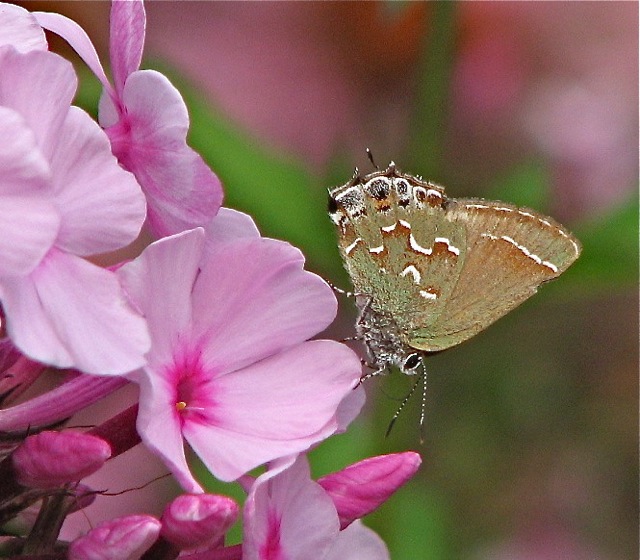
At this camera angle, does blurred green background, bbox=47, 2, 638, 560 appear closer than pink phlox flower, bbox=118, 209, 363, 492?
No

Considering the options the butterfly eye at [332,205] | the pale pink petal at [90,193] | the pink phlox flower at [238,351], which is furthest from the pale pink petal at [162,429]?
the butterfly eye at [332,205]

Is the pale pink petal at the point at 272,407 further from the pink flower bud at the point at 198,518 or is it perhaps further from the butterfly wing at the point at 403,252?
the butterfly wing at the point at 403,252

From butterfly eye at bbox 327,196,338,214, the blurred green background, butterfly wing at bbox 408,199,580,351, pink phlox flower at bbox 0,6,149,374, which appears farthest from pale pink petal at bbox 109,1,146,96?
the blurred green background

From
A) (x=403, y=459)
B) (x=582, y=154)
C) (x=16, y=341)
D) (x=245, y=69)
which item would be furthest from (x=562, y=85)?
(x=16, y=341)

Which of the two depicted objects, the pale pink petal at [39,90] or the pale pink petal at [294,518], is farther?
the pale pink petal at [294,518]

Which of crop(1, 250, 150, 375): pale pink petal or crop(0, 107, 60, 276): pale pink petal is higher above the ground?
crop(0, 107, 60, 276): pale pink petal

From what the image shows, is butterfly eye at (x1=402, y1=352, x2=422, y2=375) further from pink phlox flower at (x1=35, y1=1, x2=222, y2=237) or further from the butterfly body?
pink phlox flower at (x1=35, y1=1, x2=222, y2=237)

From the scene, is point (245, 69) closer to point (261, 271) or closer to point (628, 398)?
point (628, 398)

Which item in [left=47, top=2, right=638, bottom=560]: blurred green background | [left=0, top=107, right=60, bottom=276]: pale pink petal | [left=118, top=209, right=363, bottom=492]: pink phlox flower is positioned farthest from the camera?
[left=47, top=2, right=638, bottom=560]: blurred green background
